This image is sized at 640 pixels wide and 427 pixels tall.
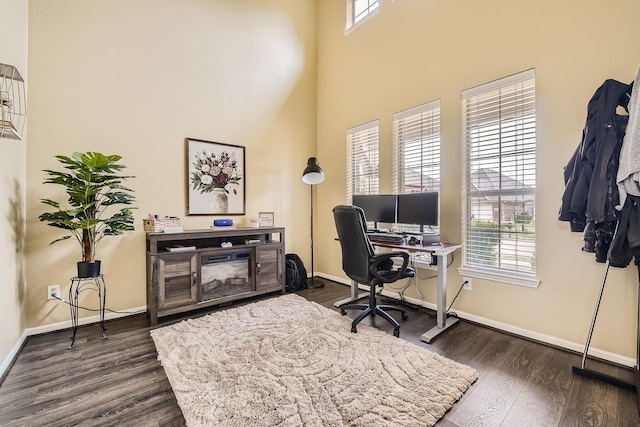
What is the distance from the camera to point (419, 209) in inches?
113

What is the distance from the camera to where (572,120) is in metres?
2.09

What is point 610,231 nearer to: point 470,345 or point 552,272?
point 552,272

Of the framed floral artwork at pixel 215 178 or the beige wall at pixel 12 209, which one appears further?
the framed floral artwork at pixel 215 178

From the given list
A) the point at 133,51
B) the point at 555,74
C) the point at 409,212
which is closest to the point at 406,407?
the point at 409,212

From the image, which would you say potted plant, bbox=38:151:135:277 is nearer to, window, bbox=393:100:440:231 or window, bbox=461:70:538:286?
window, bbox=393:100:440:231

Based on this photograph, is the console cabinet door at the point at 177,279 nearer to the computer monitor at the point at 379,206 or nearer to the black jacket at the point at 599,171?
the computer monitor at the point at 379,206

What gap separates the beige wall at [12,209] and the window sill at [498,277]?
Result: 12.0 feet

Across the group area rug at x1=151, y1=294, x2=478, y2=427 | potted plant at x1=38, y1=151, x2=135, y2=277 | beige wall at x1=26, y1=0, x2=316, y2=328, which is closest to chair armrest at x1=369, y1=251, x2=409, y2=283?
area rug at x1=151, y1=294, x2=478, y2=427

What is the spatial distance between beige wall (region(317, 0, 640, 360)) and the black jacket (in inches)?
15.4

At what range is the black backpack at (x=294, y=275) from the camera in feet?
12.0

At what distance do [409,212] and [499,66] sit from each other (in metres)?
1.57

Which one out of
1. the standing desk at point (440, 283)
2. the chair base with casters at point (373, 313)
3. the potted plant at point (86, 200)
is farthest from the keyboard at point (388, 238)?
the potted plant at point (86, 200)

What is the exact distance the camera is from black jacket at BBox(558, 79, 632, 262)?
1.61 meters

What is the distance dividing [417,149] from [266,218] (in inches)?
85.4
